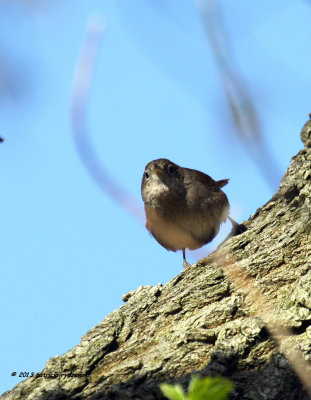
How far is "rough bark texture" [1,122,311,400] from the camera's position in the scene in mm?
3611

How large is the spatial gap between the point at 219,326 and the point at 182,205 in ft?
9.79

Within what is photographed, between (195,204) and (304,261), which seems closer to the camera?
(304,261)

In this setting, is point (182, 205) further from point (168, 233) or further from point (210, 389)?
point (210, 389)

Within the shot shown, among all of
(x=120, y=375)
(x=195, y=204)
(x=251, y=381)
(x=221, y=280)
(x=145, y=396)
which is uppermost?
(x=195, y=204)

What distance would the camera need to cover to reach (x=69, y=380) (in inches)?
156

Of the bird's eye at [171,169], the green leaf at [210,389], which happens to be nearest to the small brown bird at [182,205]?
the bird's eye at [171,169]

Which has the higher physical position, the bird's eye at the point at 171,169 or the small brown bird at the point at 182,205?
the bird's eye at the point at 171,169

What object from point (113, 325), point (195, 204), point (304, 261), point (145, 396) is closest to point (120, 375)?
point (145, 396)

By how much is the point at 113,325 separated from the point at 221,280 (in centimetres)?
85

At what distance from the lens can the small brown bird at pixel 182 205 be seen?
6730 millimetres

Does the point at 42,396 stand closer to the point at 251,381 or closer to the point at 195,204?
the point at 251,381

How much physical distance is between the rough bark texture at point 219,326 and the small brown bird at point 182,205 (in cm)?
185

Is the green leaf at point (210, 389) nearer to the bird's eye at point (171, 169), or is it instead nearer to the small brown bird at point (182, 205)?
the small brown bird at point (182, 205)

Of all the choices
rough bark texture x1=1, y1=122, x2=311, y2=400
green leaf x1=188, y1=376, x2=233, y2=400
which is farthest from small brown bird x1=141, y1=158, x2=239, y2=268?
green leaf x1=188, y1=376, x2=233, y2=400
